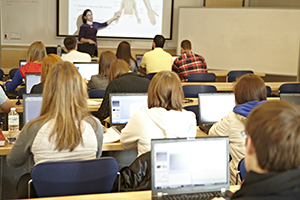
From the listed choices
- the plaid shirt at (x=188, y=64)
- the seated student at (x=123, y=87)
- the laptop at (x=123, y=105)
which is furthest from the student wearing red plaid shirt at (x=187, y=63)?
the laptop at (x=123, y=105)

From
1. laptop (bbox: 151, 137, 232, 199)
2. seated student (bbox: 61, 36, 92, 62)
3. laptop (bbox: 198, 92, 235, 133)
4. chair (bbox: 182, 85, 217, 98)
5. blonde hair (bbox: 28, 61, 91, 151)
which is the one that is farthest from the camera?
seated student (bbox: 61, 36, 92, 62)

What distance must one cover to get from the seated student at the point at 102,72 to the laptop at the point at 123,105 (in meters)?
1.11

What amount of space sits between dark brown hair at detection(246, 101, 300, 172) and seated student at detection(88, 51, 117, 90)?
11.2 ft

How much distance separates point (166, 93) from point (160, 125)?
230mm

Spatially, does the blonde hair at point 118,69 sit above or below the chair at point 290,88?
above

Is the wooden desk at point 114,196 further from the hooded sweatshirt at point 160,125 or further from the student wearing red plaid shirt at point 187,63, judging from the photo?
the student wearing red plaid shirt at point 187,63

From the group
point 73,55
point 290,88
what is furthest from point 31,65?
point 290,88

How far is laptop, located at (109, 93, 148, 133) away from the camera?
3.43 metres

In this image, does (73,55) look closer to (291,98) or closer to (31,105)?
(31,105)

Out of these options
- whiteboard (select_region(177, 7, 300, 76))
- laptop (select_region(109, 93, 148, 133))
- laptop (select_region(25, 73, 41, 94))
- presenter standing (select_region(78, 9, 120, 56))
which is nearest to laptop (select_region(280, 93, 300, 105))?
laptop (select_region(109, 93, 148, 133))

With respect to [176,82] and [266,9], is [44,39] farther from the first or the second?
[176,82]

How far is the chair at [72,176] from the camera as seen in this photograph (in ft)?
Answer: 6.40

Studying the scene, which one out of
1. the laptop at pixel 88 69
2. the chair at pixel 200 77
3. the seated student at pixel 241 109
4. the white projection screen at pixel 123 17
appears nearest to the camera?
the seated student at pixel 241 109

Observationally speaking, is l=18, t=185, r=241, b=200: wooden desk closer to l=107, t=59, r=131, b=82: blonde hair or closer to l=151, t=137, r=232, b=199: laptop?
l=151, t=137, r=232, b=199: laptop
